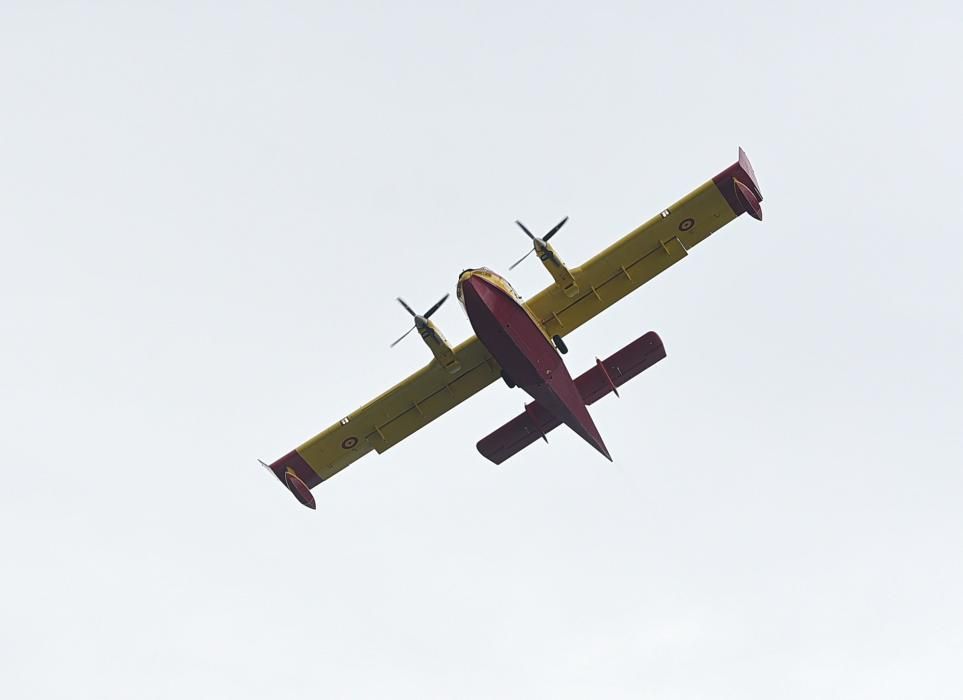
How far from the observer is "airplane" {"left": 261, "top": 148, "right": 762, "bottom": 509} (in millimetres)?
31281

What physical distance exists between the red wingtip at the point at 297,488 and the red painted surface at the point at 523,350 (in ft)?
24.7

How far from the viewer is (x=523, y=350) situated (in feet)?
100

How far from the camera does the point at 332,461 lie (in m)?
34.6

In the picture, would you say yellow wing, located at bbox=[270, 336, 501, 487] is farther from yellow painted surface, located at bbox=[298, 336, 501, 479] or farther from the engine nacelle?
the engine nacelle

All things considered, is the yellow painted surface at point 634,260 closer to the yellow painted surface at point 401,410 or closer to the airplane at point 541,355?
the airplane at point 541,355

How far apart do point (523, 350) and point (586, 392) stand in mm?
3445

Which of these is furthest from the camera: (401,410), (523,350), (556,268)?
(401,410)

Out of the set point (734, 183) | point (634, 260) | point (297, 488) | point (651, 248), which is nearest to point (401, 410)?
point (297, 488)

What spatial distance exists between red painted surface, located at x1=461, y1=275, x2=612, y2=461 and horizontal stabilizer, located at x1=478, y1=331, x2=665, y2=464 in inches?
16.0

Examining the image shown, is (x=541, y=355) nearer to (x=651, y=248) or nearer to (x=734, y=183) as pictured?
(x=651, y=248)

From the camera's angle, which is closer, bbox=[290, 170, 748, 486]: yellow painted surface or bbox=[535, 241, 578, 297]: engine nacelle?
bbox=[535, 241, 578, 297]: engine nacelle

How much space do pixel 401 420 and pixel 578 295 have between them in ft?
21.8

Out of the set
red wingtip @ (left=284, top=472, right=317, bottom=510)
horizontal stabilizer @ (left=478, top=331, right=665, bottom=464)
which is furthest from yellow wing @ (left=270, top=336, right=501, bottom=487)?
horizontal stabilizer @ (left=478, top=331, right=665, bottom=464)

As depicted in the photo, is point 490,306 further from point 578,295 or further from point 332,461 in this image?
point 332,461
